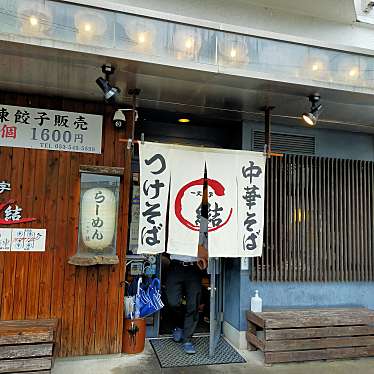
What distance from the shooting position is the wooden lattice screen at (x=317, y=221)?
577cm

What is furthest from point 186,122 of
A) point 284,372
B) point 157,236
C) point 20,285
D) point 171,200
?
→ point 284,372

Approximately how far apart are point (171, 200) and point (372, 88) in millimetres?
2958

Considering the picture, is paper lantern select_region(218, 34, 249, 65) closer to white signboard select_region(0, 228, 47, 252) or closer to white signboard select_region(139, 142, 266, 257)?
white signboard select_region(139, 142, 266, 257)

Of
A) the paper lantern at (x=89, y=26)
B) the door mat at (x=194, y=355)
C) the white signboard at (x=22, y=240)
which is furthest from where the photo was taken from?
the door mat at (x=194, y=355)

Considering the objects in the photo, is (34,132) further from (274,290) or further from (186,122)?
(274,290)

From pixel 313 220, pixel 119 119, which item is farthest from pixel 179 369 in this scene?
pixel 119 119

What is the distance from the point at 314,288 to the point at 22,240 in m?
4.64

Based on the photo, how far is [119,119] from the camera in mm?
5020

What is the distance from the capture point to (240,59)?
4105mm

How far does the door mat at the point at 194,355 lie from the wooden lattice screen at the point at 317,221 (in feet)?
4.02

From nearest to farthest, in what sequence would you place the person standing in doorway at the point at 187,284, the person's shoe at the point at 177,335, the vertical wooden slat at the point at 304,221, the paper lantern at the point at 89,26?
the paper lantern at the point at 89,26 < the person standing in doorway at the point at 187,284 < the person's shoe at the point at 177,335 < the vertical wooden slat at the point at 304,221

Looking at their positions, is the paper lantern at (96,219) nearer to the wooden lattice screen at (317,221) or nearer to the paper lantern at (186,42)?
the paper lantern at (186,42)

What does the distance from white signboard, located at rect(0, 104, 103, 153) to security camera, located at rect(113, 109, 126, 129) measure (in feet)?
0.81

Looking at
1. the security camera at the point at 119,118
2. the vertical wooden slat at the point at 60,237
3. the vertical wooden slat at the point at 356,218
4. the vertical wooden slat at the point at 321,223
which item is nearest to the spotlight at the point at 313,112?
the vertical wooden slat at the point at 321,223
